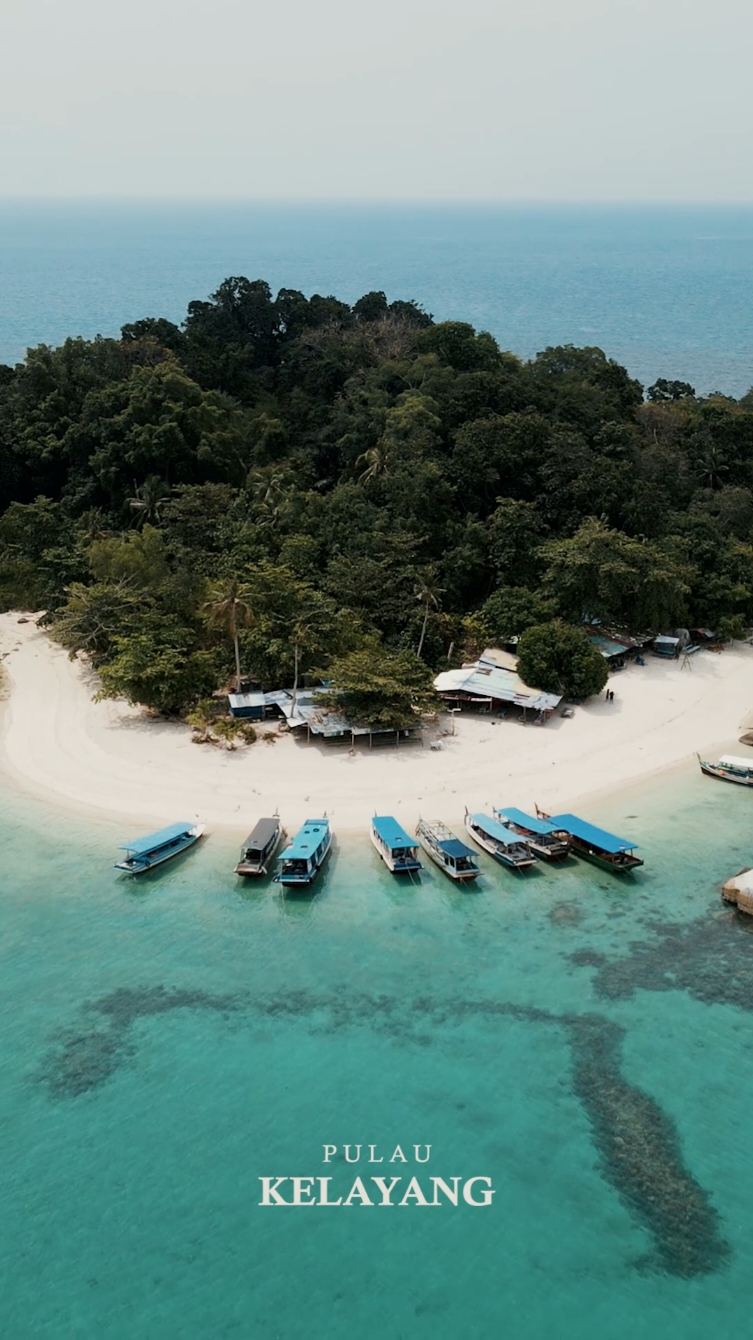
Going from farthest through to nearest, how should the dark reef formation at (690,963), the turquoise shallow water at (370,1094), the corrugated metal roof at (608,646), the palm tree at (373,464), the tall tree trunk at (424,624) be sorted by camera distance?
the palm tree at (373,464)
the corrugated metal roof at (608,646)
the tall tree trunk at (424,624)
the dark reef formation at (690,963)
the turquoise shallow water at (370,1094)

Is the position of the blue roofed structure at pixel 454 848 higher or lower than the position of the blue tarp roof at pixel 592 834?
higher

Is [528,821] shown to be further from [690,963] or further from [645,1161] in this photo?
[645,1161]

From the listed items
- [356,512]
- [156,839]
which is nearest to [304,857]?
[156,839]

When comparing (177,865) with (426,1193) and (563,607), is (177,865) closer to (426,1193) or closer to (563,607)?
(426,1193)

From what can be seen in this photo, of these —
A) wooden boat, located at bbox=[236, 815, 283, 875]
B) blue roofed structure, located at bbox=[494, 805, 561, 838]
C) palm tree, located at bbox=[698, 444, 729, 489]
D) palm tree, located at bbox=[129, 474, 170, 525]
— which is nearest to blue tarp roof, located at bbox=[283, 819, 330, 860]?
wooden boat, located at bbox=[236, 815, 283, 875]

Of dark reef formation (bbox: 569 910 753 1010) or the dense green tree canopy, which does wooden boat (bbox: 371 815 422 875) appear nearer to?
dark reef formation (bbox: 569 910 753 1010)

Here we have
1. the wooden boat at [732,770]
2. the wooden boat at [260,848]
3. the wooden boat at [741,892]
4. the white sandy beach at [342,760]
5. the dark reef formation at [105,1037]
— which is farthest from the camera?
the wooden boat at [732,770]

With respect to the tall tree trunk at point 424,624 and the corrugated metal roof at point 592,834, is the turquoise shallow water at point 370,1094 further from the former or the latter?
the tall tree trunk at point 424,624

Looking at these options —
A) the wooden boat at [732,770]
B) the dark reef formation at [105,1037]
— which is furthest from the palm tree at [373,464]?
the dark reef formation at [105,1037]
